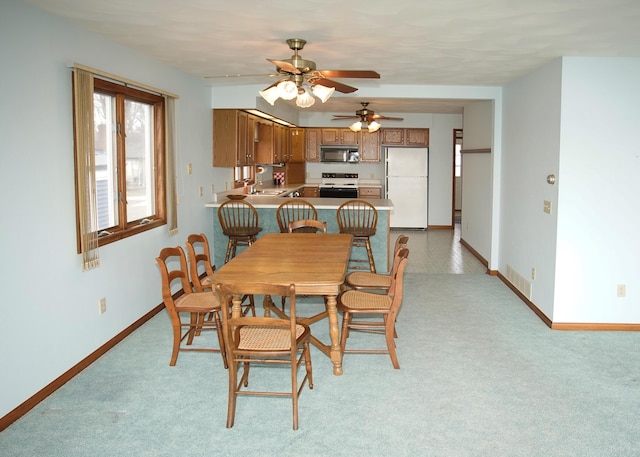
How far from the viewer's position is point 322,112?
10508 millimetres

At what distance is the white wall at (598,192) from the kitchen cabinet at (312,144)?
648 centimetres

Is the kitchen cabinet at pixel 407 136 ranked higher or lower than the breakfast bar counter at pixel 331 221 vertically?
higher

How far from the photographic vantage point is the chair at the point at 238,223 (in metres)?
6.26

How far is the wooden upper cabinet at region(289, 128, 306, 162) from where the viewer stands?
10.4 meters

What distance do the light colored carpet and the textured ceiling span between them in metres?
2.26

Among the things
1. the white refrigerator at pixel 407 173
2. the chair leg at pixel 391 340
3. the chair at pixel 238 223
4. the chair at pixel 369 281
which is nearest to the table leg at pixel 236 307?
the chair leg at pixel 391 340

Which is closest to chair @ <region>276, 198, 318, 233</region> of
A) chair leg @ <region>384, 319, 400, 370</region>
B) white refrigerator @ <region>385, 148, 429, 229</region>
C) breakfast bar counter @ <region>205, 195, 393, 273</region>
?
breakfast bar counter @ <region>205, 195, 393, 273</region>

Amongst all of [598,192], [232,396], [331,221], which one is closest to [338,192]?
[331,221]

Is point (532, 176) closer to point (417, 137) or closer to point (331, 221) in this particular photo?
point (331, 221)

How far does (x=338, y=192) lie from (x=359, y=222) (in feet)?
12.8

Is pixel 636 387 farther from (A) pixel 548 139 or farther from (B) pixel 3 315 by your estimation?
(B) pixel 3 315

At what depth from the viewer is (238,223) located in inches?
257

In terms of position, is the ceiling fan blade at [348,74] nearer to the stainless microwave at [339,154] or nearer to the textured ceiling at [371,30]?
the textured ceiling at [371,30]

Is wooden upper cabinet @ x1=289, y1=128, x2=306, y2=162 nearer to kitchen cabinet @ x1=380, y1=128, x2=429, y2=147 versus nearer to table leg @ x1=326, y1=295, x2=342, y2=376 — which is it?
kitchen cabinet @ x1=380, y1=128, x2=429, y2=147
